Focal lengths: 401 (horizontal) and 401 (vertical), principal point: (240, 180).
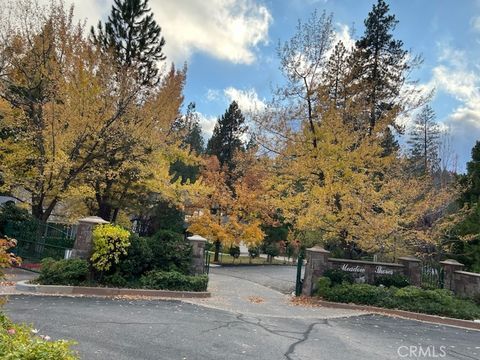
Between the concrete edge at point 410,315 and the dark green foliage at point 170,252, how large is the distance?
466cm

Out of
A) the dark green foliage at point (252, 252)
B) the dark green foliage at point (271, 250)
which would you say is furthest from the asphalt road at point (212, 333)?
the dark green foliage at point (271, 250)

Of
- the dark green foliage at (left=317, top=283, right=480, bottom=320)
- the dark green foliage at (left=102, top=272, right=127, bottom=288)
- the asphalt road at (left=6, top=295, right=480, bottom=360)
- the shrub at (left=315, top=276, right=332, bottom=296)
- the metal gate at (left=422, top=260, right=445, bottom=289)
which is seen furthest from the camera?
the metal gate at (left=422, top=260, right=445, bottom=289)

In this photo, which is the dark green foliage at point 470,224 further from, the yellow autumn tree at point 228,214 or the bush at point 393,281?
the yellow autumn tree at point 228,214

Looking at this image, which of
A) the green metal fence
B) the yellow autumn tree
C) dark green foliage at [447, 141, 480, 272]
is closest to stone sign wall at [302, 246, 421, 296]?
dark green foliage at [447, 141, 480, 272]

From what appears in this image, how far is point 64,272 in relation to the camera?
11109mm

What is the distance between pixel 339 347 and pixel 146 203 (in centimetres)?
1544

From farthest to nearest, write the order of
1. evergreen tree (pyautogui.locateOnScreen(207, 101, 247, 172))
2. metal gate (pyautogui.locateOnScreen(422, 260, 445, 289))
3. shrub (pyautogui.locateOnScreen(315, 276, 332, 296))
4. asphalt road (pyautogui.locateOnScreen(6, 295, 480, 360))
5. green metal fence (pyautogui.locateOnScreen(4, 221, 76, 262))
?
evergreen tree (pyautogui.locateOnScreen(207, 101, 247, 172)), metal gate (pyautogui.locateOnScreen(422, 260, 445, 289)), green metal fence (pyautogui.locateOnScreen(4, 221, 76, 262)), shrub (pyautogui.locateOnScreen(315, 276, 332, 296)), asphalt road (pyautogui.locateOnScreen(6, 295, 480, 360))

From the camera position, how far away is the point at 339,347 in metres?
7.61

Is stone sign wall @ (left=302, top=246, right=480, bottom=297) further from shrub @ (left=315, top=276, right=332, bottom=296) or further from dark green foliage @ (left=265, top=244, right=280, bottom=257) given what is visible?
dark green foliage @ (left=265, top=244, right=280, bottom=257)

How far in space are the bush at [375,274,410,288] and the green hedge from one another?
60cm

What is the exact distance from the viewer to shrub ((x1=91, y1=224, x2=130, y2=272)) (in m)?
11.7

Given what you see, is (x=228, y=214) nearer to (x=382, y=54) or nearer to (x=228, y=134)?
(x=382, y=54)

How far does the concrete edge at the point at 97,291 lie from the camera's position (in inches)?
411

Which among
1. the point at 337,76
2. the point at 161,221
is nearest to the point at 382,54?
the point at 337,76
